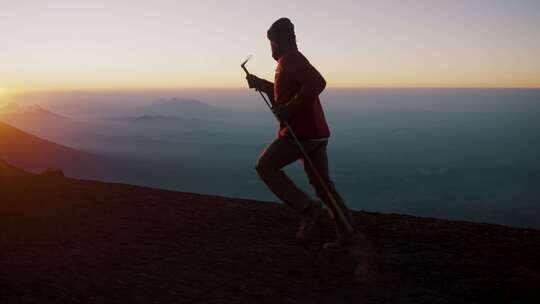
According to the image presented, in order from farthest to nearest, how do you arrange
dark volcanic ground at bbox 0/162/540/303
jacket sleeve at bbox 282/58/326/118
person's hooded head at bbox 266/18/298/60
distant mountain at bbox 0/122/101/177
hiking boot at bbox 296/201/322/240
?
1. distant mountain at bbox 0/122/101/177
2. hiking boot at bbox 296/201/322/240
3. person's hooded head at bbox 266/18/298/60
4. jacket sleeve at bbox 282/58/326/118
5. dark volcanic ground at bbox 0/162/540/303

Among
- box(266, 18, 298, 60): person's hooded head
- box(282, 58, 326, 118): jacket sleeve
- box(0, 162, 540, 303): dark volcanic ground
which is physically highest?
box(266, 18, 298, 60): person's hooded head

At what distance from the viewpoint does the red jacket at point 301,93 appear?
4.85 m

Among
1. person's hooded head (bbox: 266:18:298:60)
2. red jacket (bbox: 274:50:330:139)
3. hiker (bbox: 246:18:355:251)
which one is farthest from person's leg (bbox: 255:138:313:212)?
person's hooded head (bbox: 266:18:298:60)


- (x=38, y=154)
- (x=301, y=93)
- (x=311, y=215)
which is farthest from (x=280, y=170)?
(x=38, y=154)

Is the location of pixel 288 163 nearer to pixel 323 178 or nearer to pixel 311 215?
pixel 323 178

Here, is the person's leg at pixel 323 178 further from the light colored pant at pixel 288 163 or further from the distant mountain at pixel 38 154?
the distant mountain at pixel 38 154

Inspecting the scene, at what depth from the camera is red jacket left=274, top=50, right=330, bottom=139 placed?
485 centimetres

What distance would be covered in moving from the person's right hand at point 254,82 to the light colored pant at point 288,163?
66 cm

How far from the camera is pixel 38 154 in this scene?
369ft

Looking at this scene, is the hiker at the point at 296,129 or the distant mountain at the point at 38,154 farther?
the distant mountain at the point at 38,154

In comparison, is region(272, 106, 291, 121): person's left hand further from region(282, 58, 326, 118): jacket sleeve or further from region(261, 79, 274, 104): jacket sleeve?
region(261, 79, 274, 104): jacket sleeve

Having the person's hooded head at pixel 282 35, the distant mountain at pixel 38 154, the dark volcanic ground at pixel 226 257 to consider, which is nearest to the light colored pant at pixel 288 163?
the dark volcanic ground at pixel 226 257

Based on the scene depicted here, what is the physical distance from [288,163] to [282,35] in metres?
1.21

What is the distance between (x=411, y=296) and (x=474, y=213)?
202m
